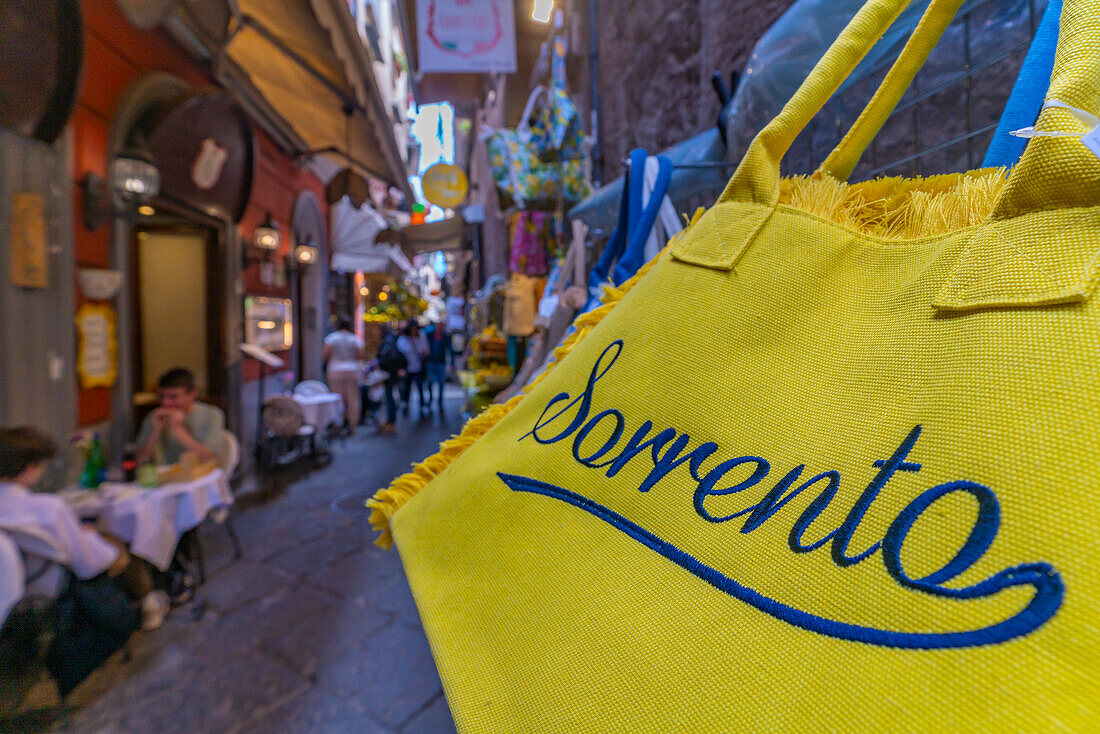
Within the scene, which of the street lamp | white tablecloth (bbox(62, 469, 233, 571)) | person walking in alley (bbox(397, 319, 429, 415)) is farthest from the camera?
person walking in alley (bbox(397, 319, 429, 415))

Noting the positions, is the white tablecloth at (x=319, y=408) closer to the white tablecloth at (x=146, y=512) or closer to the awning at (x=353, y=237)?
the white tablecloth at (x=146, y=512)

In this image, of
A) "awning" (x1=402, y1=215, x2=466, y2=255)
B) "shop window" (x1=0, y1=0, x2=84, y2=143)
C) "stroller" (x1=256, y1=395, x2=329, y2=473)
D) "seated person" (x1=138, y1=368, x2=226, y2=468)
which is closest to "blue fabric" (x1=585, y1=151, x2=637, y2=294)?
"shop window" (x1=0, y1=0, x2=84, y2=143)

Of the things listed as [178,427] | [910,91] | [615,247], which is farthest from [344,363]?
[910,91]

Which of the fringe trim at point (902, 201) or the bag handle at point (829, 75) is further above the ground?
the bag handle at point (829, 75)

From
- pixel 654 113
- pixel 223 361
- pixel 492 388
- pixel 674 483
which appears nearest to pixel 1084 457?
pixel 674 483

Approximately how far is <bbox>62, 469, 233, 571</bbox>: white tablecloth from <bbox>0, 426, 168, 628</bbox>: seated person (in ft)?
0.67

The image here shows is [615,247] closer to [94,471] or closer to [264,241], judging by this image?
[94,471]

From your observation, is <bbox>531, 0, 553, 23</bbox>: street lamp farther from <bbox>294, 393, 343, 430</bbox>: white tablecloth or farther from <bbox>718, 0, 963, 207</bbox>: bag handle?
<bbox>718, 0, 963, 207</bbox>: bag handle

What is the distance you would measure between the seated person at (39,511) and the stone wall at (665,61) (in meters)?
3.49

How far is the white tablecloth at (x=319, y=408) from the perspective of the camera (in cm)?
619

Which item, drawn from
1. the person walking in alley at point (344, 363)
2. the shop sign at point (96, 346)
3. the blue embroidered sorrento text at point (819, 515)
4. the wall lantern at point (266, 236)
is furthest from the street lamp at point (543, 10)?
the blue embroidered sorrento text at point (819, 515)

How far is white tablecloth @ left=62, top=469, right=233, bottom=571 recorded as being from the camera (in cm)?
273

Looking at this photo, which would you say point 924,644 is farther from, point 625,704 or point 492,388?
point 492,388

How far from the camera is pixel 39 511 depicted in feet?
7.18
